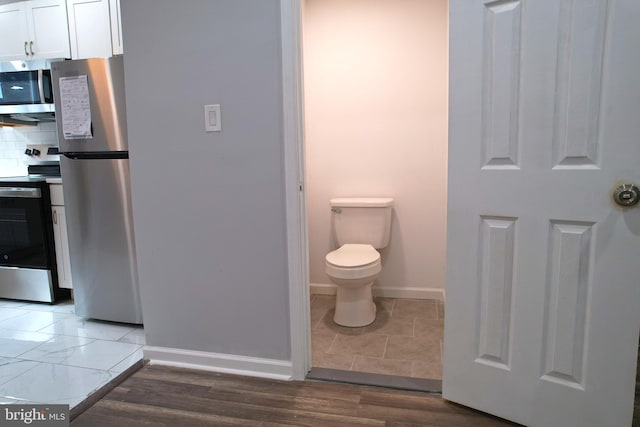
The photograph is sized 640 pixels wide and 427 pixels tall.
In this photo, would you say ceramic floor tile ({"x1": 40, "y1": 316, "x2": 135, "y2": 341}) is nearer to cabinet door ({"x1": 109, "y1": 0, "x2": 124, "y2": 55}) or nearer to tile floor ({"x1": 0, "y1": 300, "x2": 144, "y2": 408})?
tile floor ({"x1": 0, "y1": 300, "x2": 144, "y2": 408})

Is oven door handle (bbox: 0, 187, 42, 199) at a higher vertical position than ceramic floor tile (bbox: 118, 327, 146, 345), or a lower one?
higher

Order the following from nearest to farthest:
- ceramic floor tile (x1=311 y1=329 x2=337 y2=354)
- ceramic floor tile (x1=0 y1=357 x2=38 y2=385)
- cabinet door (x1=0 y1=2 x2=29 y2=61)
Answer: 1. ceramic floor tile (x1=0 y1=357 x2=38 y2=385)
2. ceramic floor tile (x1=311 y1=329 x2=337 y2=354)
3. cabinet door (x1=0 y1=2 x2=29 y2=61)

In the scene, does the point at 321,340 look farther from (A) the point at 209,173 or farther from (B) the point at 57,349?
(B) the point at 57,349

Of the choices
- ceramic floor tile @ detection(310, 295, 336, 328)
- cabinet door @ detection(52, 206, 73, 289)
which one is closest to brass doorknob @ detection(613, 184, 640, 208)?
ceramic floor tile @ detection(310, 295, 336, 328)

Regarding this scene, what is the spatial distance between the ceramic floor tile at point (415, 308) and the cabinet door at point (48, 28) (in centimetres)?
302

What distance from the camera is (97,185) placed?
2330 millimetres

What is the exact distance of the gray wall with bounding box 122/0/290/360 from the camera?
1691 millimetres

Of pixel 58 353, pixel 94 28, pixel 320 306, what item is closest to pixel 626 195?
pixel 320 306

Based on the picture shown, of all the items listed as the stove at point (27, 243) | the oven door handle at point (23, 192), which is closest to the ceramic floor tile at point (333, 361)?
the stove at point (27, 243)

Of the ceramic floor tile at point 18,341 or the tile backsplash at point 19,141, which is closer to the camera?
the ceramic floor tile at point 18,341

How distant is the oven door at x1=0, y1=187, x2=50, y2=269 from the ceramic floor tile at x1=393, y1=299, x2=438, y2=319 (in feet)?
8.42

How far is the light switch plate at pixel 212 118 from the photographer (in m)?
1.75

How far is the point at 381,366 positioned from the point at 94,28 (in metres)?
2.92

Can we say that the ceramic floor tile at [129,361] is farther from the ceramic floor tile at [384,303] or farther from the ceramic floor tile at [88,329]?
the ceramic floor tile at [384,303]
